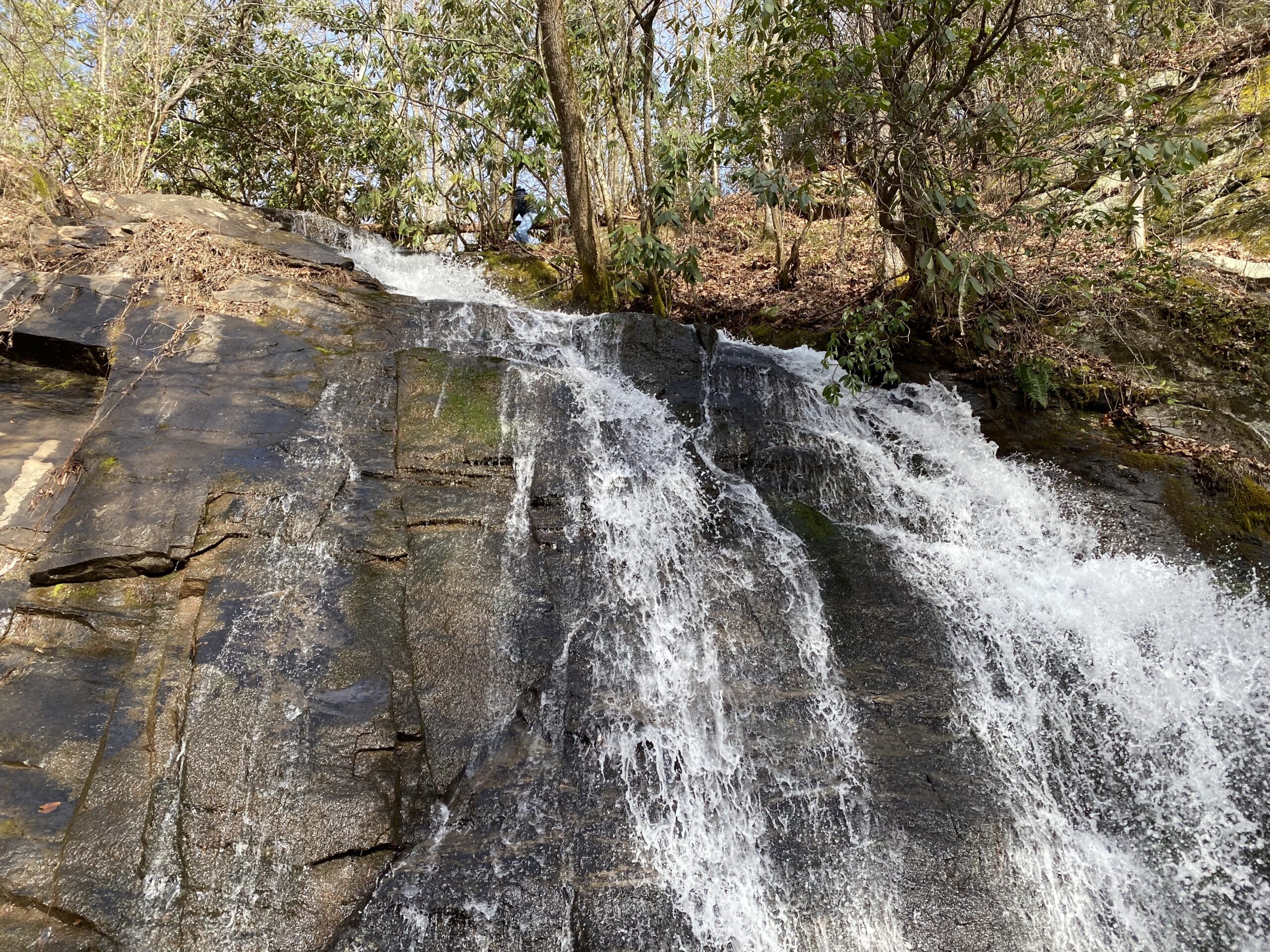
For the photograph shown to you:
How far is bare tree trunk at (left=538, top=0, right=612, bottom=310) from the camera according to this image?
28.1 feet

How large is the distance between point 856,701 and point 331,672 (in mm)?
3817

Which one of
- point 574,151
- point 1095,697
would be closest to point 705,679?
point 1095,697

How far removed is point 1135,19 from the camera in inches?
465

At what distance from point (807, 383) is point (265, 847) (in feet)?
23.1

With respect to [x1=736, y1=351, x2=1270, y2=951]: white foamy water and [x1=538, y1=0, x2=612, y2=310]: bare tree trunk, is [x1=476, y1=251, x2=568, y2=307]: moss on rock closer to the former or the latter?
[x1=538, y1=0, x2=612, y2=310]: bare tree trunk

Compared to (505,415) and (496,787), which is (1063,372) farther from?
(496,787)

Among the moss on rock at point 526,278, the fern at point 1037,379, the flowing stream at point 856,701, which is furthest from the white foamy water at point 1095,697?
the moss on rock at point 526,278

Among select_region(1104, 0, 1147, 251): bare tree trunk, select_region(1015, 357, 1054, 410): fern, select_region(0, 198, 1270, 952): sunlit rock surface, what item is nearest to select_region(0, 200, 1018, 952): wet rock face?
select_region(0, 198, 1270, 952): sunlit rock surface

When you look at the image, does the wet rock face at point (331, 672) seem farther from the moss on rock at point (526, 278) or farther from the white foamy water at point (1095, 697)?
the moss on rock at point (526, 278)

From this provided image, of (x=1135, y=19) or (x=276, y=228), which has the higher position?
(x=1135, y=19)

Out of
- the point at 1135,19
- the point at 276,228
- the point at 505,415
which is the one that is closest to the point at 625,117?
the point at 276,228

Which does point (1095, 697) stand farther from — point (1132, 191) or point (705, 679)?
point (1132, 191)

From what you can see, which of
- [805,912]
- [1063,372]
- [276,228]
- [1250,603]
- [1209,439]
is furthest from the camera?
[276,228]

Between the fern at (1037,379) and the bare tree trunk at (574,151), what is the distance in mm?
5456
